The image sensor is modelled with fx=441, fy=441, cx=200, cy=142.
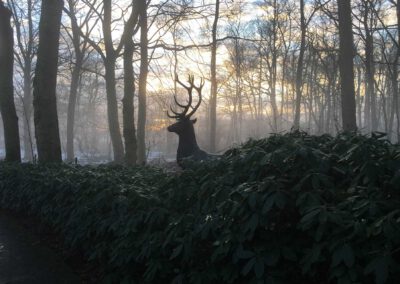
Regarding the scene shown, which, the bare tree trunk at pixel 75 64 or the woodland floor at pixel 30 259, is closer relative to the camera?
the woodland floor at pixel 30 259

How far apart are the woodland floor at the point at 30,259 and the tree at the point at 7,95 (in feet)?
19.3

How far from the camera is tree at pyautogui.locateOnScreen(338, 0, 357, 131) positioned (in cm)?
1284

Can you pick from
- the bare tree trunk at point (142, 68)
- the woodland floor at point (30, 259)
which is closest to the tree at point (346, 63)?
the bare tree trunk at point (142, 68)

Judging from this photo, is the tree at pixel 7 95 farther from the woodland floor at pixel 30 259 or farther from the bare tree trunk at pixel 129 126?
the woodland floor at pixel 30 259

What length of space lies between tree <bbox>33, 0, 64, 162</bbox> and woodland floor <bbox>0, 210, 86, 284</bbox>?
8.77 feet

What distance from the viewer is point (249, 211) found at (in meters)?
2.69

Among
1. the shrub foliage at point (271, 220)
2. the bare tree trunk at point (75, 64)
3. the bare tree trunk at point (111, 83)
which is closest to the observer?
the shrub foliage at point (271, 220)

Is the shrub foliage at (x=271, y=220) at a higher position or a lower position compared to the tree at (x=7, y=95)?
lower

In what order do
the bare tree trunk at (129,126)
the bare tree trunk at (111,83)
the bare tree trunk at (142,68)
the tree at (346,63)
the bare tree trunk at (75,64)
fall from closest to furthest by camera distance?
the bare tree trunk at (129,126)
the tree at (346,63)
the bare tree trunk at (142,68)
the bare tree trunk at (111,83)
the bare tree trunk at (75,64)

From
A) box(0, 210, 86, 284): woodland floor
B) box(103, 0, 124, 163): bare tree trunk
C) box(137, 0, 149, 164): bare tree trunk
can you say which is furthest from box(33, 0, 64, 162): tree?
box(103, 0, 124, 163): bare tree trunk

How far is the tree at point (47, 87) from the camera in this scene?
986 cm

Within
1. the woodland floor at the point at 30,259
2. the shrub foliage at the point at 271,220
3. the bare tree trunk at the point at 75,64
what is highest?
the bare tree trunk at the point at 75,64

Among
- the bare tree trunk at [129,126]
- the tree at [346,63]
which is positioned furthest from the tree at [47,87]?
the tree at [346,63]

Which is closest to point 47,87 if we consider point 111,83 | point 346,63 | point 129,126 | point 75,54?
point 129,126
